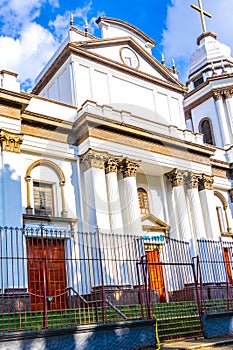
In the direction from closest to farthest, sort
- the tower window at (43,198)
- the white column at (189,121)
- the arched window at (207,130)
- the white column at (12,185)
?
the white column at (12,185) → the tower window at (43,198) → the arched window at (207,130) → the white column at (189,121)

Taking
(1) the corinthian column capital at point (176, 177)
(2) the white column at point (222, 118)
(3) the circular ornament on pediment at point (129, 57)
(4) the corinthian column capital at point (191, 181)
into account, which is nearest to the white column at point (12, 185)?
(1) the corinthian column capital at point (176, 177)

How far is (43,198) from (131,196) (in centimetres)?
365

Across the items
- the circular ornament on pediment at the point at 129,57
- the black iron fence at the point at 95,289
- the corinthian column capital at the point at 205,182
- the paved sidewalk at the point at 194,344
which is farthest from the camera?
the circular ornament on pediment at the point at 129,57

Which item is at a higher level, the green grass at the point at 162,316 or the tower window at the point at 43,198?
the tower window at the point at 43,198

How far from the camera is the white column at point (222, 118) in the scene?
28062mm

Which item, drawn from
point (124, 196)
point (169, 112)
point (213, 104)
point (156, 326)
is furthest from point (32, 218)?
point (213, 104)

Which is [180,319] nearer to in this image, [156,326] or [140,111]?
[156,326]

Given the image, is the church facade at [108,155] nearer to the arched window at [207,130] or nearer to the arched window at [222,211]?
the arched window at [222,211]

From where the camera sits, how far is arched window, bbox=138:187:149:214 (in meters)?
19.8

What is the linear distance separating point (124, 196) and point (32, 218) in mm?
4265

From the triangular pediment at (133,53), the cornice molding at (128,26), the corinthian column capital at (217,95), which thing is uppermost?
the cornice molding at (128,26)

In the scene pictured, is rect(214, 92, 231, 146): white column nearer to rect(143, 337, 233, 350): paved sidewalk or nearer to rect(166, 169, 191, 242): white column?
rect(166, 169, 191, 242): white column

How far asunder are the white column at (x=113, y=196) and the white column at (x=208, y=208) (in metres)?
5.36

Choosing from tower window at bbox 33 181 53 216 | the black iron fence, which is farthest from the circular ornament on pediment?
the black iron fence
